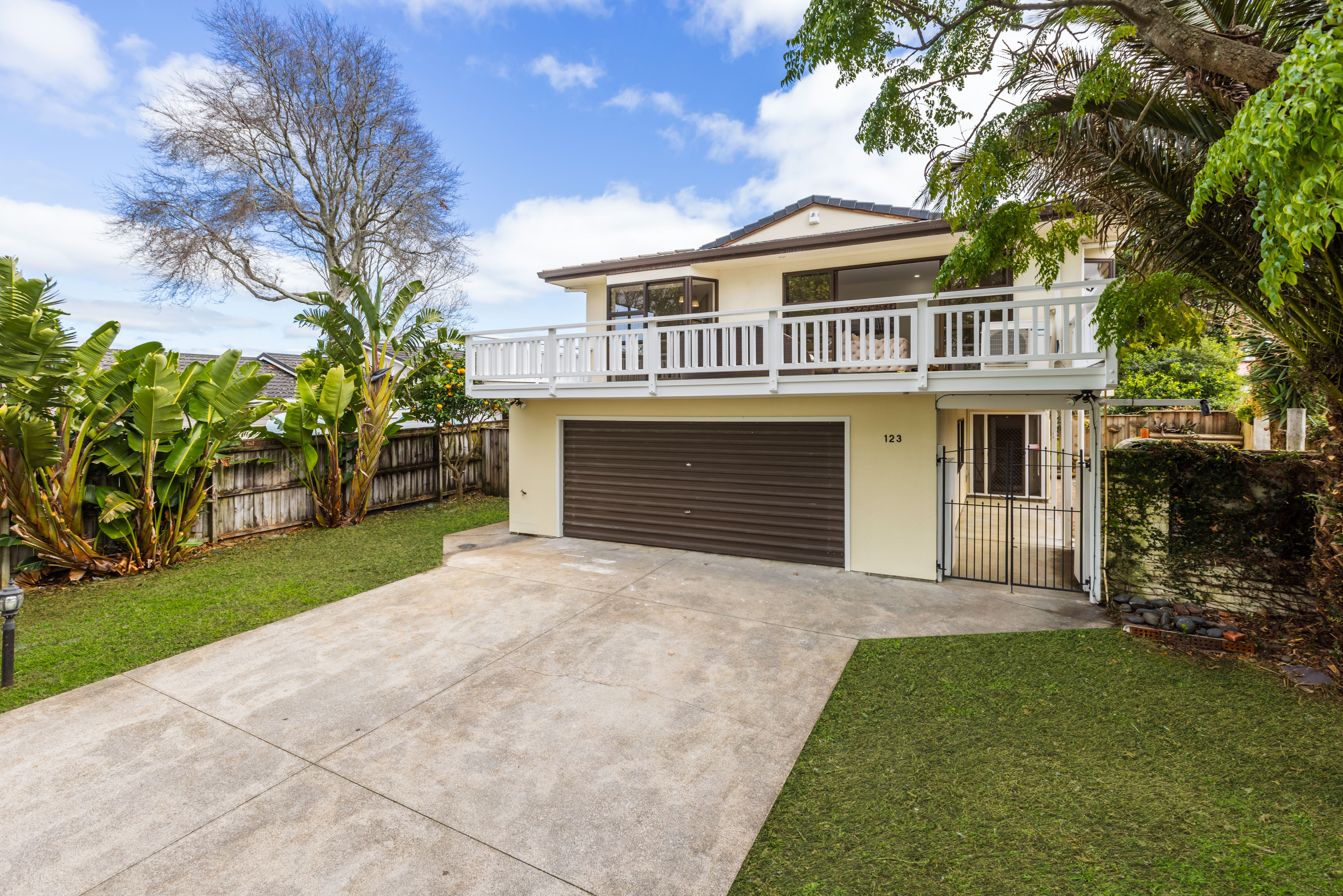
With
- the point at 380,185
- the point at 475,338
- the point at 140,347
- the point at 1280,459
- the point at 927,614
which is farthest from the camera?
→ the point at 380,185

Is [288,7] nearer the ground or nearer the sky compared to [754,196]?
nearer the sky

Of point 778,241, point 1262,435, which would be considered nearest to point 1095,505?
point 778,241

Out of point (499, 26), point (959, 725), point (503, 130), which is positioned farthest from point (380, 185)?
point (959, 725)

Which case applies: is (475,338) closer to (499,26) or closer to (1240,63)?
(1240,63)

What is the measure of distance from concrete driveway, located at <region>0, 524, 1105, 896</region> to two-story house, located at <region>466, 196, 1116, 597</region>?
188 centimetres

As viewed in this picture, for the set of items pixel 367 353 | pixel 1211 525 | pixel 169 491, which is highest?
pixel 367 353

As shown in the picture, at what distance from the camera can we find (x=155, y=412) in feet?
25.9

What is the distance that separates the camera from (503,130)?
2236 cm

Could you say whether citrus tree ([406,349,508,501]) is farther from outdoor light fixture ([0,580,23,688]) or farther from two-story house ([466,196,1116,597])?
outdoor light fixture ([0,580,23,688])

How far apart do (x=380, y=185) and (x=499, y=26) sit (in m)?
7.13

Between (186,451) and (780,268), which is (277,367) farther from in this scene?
(780,268)

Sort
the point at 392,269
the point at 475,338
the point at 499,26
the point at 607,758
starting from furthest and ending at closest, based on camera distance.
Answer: the point at 392,269 → the point at 499,26 → the point at 475,338 → the point at 607,758

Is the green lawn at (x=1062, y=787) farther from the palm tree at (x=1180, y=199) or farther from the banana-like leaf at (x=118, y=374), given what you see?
the banana-like leaf at (x=118, y=374)

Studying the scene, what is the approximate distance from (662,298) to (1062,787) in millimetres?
9946
